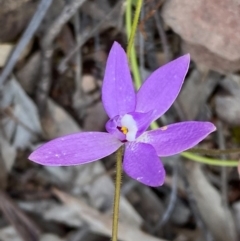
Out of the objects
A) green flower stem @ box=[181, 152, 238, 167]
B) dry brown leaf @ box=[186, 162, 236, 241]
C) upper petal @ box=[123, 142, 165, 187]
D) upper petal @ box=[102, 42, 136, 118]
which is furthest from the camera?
dry brown leaf @ box=[186, 162, 236, 241]

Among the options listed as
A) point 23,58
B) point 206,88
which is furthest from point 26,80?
point 206,88

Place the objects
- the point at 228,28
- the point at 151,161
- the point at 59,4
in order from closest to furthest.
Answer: the point at 151,161 → the point at 228,28 → the point at 59,4

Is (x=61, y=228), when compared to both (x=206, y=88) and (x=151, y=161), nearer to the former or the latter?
(x=206, y=88)

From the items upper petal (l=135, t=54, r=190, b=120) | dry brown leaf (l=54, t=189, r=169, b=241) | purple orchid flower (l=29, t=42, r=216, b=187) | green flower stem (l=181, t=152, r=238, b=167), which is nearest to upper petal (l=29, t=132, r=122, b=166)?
purple orchid flower (l=29, t=42, r=216, b=187)

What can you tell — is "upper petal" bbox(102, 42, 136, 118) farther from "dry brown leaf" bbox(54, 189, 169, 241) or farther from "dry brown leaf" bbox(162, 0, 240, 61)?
"dry brown leaf" bbox(54, 189, 169, 241)

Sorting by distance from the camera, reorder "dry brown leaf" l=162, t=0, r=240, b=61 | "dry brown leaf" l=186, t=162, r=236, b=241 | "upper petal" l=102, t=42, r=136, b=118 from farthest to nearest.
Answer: "dry brown leaf" l=186, t=162, r=236, b=241
"dry brown leaf" l=162, t=0, r=240, b=61
"upper petal" l=102, t=42, r=136, b=118

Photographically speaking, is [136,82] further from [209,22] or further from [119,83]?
[119,83]

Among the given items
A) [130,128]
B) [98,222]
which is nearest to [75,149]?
[130,128]
